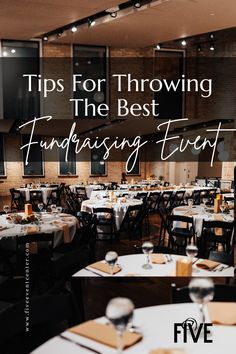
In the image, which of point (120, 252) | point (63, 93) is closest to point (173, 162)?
point (63, 93)

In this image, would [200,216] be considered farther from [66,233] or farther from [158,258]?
[158,258]

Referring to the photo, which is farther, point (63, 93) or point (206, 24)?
point (63, 93)

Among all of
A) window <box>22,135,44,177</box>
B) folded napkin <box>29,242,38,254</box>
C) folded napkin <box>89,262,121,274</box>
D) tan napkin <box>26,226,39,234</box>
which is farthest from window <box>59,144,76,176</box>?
folded napkin <box>89,262,121,274</box>

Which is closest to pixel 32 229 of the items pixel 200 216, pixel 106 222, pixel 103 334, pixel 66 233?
pixel 66 233

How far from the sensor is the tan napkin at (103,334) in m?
1.60

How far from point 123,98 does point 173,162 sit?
4337 millimetres

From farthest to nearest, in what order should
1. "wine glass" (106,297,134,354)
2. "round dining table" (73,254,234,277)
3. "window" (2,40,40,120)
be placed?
"window" (2,40,40,120) < "round dining table" (73,254,234,277) < "wine glass" (106,297,134,354)

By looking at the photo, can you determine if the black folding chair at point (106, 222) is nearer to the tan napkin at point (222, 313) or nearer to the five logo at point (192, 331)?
the tan napkin at point (222, 313)

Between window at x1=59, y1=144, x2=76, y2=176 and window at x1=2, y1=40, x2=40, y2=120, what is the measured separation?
3.63m

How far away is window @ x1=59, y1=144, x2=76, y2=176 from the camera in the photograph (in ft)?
53.9

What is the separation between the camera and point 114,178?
56.5 ft

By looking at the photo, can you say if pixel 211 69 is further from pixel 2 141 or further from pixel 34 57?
pixel 2 141

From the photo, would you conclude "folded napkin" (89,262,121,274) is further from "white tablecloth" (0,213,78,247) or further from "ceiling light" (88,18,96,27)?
"ceiling light" (88,18,96,27)

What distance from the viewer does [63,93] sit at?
13.5 m
